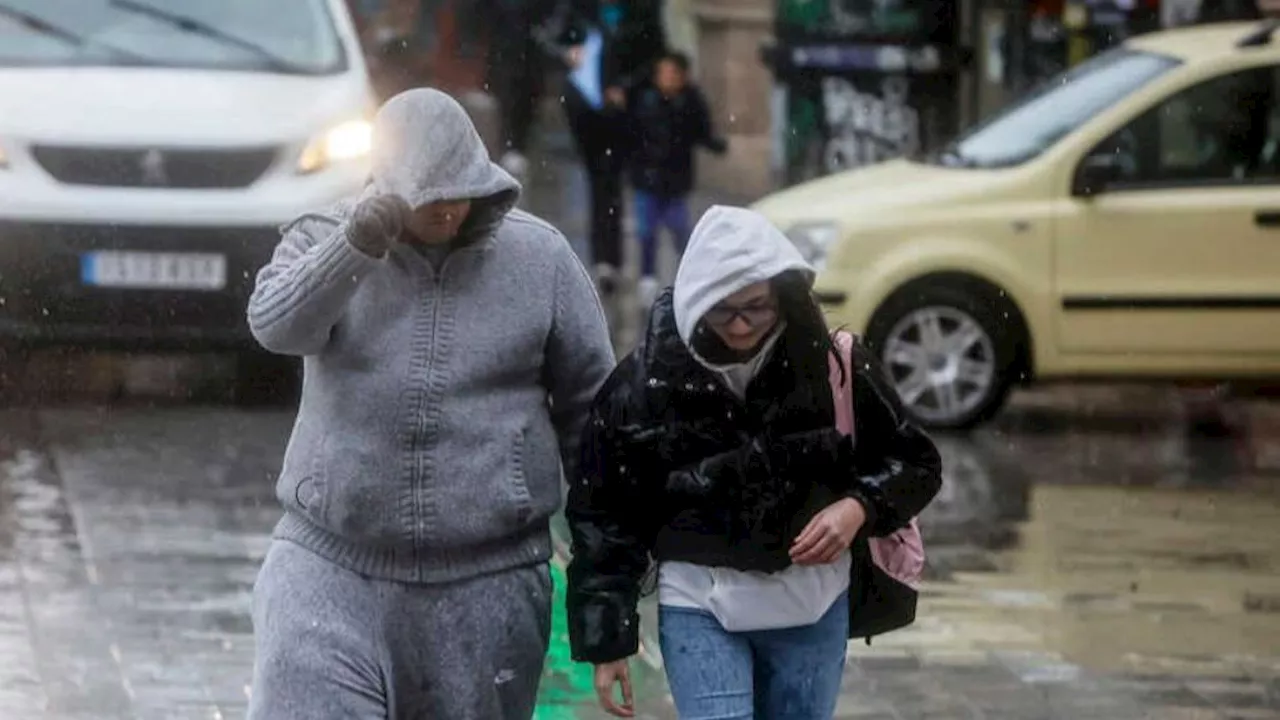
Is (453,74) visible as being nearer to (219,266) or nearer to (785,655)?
(219,266)

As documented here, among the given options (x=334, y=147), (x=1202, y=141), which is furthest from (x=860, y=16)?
(x=334, y=147)

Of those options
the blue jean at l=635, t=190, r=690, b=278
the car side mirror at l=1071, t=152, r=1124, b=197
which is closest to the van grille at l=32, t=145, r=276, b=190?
the car side mirror at l=1071, t=152, r=1124, b=197

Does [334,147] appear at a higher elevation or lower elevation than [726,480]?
lower

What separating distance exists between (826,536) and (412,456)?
665 millimetres

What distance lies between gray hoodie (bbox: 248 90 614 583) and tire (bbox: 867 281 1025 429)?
7.77m

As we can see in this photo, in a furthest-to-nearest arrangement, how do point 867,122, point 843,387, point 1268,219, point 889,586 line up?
point 867,122
point 1268,219
point 889,586
point 843,387

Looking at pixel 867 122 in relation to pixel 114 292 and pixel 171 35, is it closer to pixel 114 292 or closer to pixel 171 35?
pixel 171 35

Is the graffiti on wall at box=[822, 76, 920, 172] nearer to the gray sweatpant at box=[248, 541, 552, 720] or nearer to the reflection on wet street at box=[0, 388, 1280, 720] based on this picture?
the reflection on wet street at box=[0, 388, 1280, 720]

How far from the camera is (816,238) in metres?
12.8

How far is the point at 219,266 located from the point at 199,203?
0.26 m

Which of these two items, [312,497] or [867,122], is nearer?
[312,497]

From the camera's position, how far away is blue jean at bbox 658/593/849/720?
4.97 meters

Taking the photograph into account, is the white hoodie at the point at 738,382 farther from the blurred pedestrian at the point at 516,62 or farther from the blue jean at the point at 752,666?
the blurred pedestrian at the point at 516,62

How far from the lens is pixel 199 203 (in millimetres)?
11992
